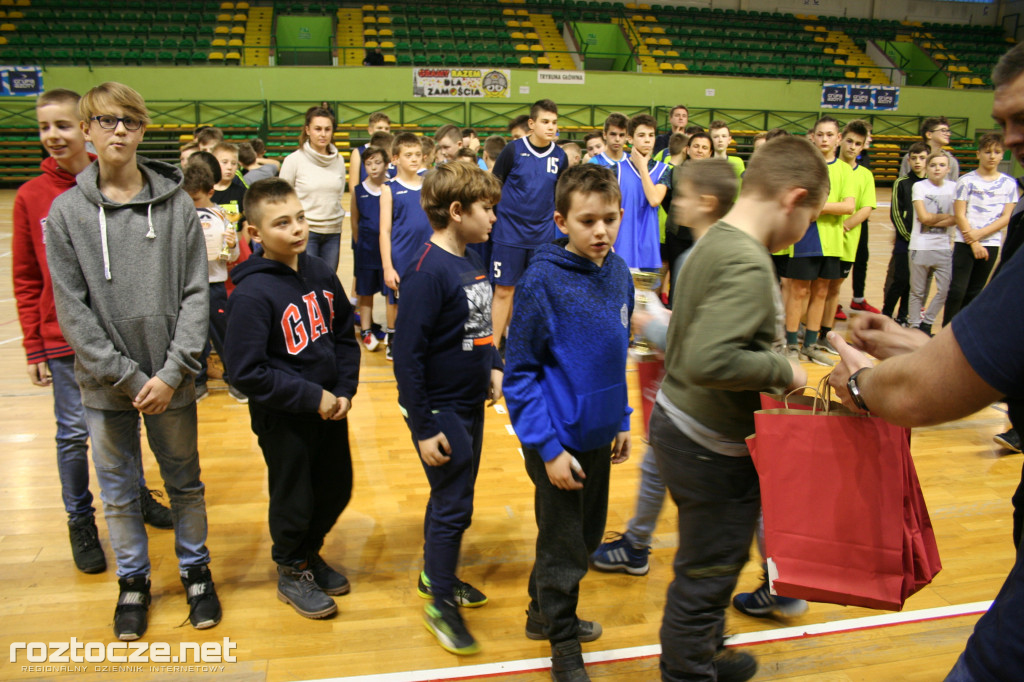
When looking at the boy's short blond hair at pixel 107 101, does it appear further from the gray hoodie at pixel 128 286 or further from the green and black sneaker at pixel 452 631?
the green and black sneaker at pixel 452 631

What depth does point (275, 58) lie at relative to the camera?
56.9 ft

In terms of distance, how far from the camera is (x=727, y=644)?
7.40ft

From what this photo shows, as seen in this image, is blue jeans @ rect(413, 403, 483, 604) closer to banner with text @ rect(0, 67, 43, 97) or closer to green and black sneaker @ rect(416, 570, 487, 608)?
green and black sneaker @ rect(416, 570, 487, 608)

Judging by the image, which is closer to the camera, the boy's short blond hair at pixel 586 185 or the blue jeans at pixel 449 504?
the boy's short blond hair at pixel 586 185

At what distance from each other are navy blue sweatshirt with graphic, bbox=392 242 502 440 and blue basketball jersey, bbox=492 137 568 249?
281cm

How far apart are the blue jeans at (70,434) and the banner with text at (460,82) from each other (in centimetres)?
1612

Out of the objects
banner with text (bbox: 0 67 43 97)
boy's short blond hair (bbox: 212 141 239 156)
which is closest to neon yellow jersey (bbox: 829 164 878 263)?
boy's short blond hair (bbox: 212 141 239 156)

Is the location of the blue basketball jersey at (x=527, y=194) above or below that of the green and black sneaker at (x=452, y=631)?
above

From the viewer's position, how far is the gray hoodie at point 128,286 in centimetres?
208

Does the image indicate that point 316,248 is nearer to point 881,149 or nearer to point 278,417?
point 278,417

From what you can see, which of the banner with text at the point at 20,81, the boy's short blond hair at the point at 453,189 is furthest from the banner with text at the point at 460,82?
the boy's short blond hair at the point at 453,189

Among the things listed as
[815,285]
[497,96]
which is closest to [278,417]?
[815,285]

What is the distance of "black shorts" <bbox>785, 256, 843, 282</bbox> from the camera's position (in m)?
5.21

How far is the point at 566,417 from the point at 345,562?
1.37 m
